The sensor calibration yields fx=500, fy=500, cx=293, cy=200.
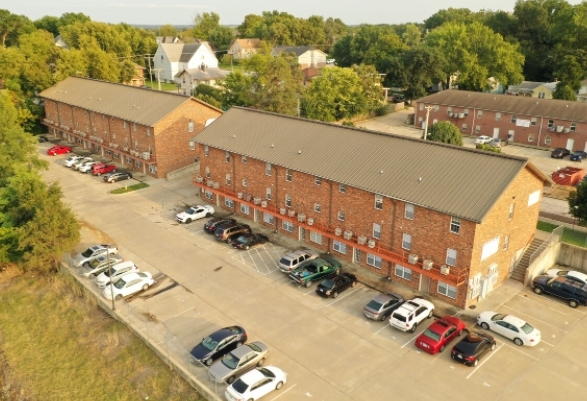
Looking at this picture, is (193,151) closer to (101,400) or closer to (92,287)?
(92,287)

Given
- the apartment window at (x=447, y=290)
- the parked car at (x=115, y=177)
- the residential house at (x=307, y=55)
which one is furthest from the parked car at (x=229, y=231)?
the residential house at (x=307, y=55)

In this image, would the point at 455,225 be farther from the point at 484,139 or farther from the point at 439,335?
the point at 484,139

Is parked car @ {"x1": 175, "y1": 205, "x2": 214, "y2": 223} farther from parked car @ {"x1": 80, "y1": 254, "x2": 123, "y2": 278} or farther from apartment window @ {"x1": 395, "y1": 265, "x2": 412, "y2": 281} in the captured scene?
apartment window @ {"x1": 395, "y1": 265, "x2": 412, "y2": 281}

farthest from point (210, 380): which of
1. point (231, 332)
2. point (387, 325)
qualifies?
point (387, 325)

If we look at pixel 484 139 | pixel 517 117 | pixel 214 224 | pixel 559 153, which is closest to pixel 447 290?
pixel 214 224

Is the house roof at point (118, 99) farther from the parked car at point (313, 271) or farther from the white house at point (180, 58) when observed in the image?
the white house at point (180, 58)
